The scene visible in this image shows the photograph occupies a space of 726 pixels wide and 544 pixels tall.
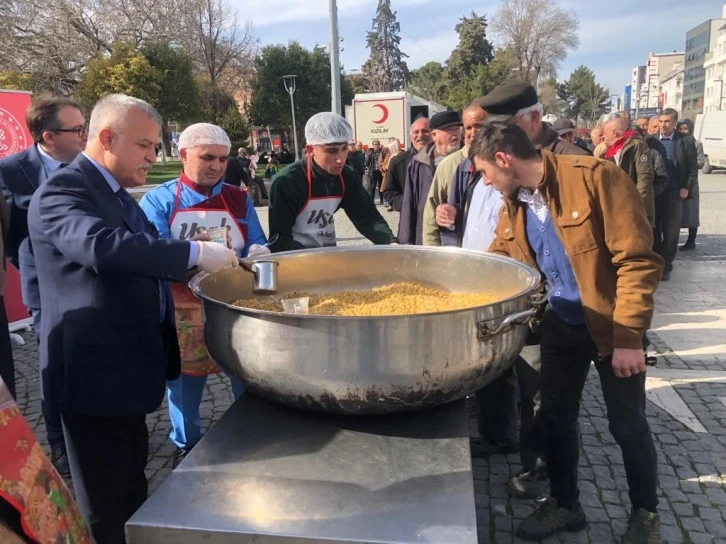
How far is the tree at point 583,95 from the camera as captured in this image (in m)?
63.3

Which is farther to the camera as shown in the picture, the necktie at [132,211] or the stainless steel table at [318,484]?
the necktie at [132,211]

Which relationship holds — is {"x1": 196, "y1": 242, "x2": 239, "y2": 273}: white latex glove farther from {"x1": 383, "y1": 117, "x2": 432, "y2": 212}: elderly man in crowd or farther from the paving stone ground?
{"x1": 383, "y1": 117, "x2": 432, "y2": 212}: elderly man in crowd

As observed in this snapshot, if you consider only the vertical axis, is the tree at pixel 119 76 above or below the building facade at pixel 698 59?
below

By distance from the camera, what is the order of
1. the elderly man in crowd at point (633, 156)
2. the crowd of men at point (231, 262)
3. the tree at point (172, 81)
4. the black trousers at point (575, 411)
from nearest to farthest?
the crowd of men at point (231, 262)
the black trousers at point (575, 411)
the elderly man in crowd at point (633, 156)
the tree at point (172, 81)

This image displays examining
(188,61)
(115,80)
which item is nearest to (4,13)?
(115,80)

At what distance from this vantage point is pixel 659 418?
3.65 metres

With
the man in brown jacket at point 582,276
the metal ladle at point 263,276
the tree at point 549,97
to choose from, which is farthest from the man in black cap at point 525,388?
the tree at point 549,97

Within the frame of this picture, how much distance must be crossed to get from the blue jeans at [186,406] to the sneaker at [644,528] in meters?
1.88

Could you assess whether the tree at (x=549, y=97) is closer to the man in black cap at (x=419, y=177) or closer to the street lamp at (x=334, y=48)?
the street lamp at (x=334, y=48)

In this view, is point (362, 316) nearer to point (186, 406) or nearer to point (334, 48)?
point (186, 406)

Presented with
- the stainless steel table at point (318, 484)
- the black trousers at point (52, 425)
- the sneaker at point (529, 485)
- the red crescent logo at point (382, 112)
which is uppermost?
the red crescent logo at point (382, 112)

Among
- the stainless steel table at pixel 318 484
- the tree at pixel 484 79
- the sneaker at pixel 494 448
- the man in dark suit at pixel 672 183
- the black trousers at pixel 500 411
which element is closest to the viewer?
the stainless steel table at pixel 318 484

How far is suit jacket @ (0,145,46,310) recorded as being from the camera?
10.2 ft

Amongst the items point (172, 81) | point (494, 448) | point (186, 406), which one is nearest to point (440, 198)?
point (494, 448)
